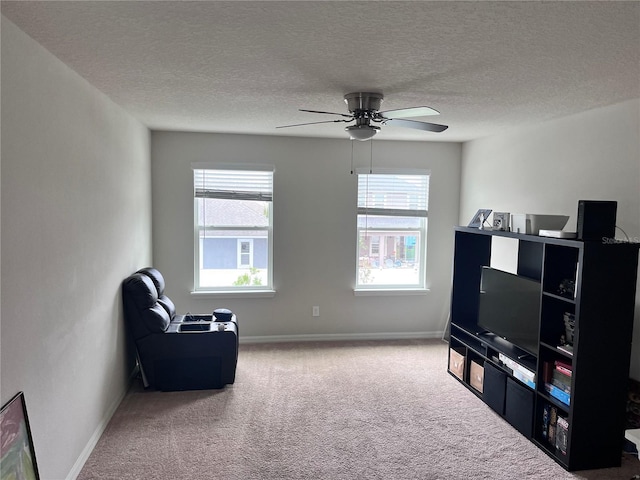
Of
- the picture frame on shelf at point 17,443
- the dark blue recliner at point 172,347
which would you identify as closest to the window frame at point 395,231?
the dark blue recliner at point 172,347

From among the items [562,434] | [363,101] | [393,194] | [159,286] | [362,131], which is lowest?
[562,434]

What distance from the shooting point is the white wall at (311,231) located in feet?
16.0

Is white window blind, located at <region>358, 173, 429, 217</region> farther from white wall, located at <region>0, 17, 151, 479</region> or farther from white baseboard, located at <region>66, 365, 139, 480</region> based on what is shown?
white baseboard, located at <region>66, 365, 139, 480</region>

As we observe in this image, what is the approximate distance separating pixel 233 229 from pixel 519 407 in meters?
3.37

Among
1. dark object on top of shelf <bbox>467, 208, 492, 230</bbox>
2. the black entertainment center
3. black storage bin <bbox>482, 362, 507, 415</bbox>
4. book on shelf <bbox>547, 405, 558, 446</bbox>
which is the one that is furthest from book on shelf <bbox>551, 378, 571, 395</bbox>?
dark object on top of shelf <bbox>467, 208, 492, 230</bbox>

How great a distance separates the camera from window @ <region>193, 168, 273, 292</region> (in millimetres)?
4973

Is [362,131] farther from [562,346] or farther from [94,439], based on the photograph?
[94,439]

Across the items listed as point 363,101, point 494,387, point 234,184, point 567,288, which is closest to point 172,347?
point 234,184

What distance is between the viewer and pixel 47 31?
6.48 feet

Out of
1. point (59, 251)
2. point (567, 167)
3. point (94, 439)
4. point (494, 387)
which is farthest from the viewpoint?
point (567, 167)

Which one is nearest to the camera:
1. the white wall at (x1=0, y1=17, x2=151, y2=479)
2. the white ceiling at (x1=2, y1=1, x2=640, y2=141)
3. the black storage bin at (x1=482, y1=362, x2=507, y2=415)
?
the white ceiling at (x1=2, y1=1, x2=640, y2=141)

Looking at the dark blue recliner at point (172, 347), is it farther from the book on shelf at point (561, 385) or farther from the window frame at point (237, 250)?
the book on shelf at point (561, 385)

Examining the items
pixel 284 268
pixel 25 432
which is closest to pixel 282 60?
pixel 25 432

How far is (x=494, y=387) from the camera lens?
3506mm
